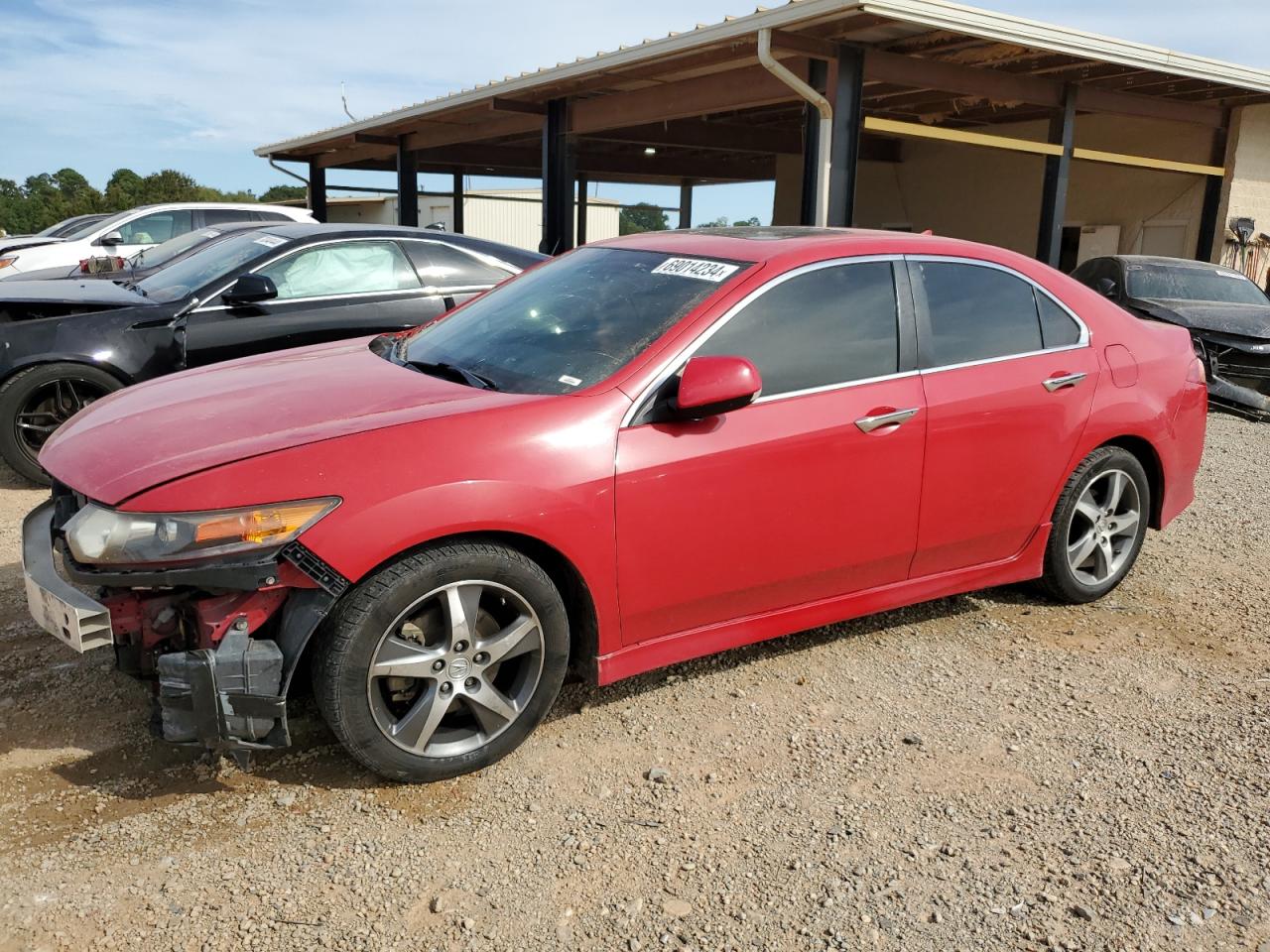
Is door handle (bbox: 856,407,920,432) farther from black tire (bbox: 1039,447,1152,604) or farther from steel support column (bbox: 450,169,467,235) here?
steel support column (bbox: 450,169,467,235)

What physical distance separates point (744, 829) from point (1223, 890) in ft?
4.10

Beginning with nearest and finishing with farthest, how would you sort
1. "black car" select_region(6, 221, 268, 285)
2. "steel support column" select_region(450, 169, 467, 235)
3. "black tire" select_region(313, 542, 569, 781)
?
"black tire" select_region(313, 542, 569, 781)
"black car" select_region(6, 221, 268, 285)
"steel support column" select_region(450, 169, 467, 235)

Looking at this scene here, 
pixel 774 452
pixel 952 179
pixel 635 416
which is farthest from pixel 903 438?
pixel 952 179

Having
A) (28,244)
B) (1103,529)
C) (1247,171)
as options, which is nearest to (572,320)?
(1103,529)

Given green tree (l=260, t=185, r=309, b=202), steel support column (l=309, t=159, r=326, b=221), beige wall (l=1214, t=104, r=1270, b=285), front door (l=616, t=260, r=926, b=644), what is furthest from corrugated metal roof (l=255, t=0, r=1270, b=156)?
green tree (l=260, t=185, r=309, b=202)

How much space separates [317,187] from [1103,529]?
22123 millimetres

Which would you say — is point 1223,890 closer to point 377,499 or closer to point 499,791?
point 499,791

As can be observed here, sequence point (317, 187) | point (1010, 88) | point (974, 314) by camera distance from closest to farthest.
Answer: point (974, 314) → point (1010, 88) → point (317, 187)

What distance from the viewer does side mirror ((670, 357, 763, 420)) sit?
10.1 ft

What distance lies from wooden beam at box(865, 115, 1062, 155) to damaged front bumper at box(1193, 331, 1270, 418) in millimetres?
3053

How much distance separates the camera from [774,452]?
11.0 feet

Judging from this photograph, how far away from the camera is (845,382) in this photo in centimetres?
356

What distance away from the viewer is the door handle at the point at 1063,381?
405 centimetres

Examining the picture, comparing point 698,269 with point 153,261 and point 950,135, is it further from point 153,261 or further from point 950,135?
point 950,135
